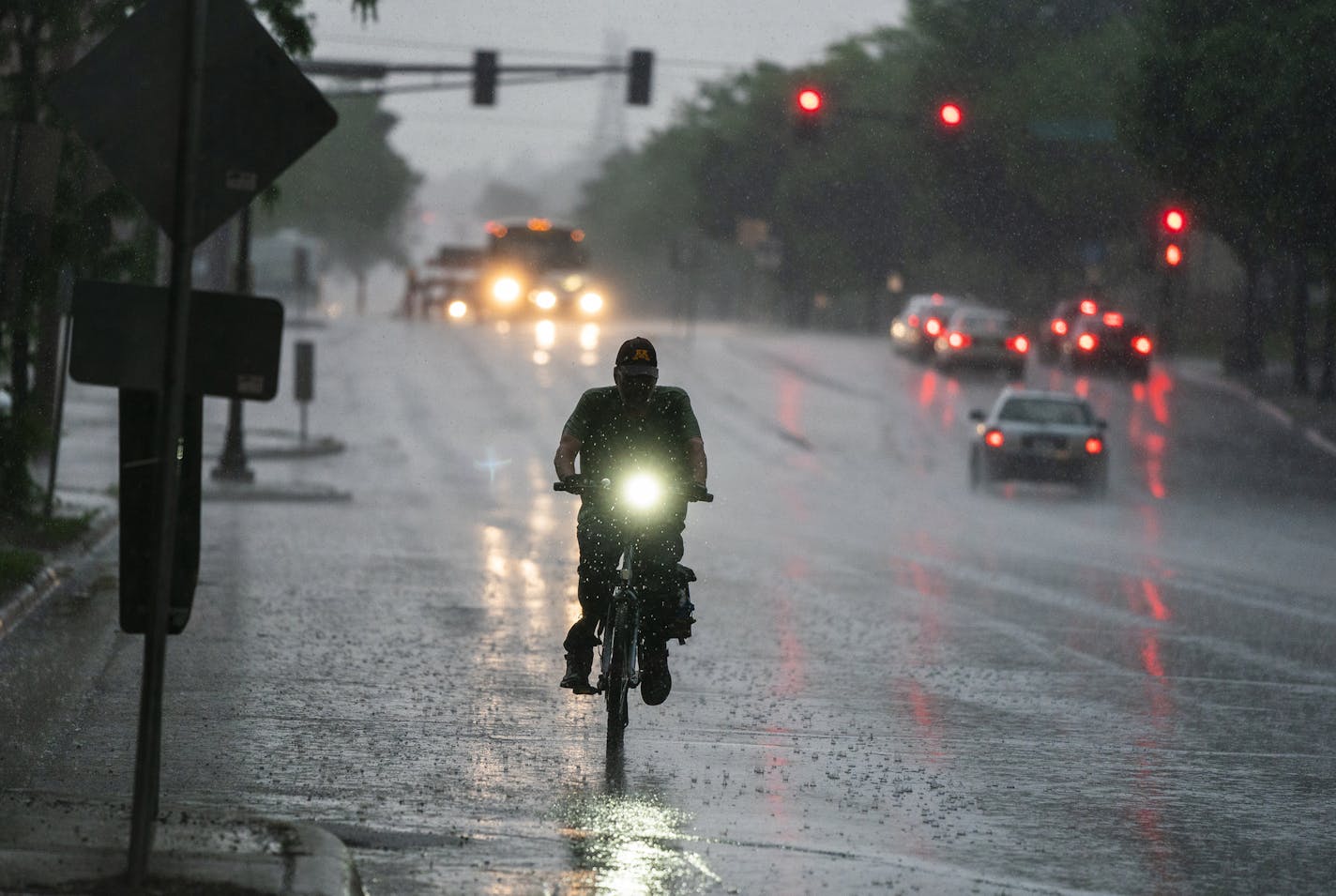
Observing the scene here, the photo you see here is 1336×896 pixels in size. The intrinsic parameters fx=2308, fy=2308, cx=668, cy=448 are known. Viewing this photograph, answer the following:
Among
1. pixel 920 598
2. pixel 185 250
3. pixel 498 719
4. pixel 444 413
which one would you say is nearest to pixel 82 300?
pixel 185 250

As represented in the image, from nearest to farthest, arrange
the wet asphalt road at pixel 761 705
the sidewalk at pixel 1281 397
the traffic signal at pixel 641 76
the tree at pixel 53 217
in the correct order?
the wet asphalt road at pixel 761 705 < the tree at pixel 53 217 < the traffic signal at pixel 641 76 < the sidewalk at pixel 1281 397

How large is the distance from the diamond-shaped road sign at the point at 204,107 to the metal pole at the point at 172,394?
0.04m

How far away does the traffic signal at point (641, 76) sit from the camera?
124ft

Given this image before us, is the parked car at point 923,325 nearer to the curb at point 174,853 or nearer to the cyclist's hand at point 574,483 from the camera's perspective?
the cyclist's hand at point 574,483

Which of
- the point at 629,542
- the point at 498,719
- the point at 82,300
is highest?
the point at 82,300

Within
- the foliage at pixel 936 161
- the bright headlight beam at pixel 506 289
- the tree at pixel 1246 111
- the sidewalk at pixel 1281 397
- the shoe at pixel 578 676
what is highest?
the foliage at pixel 936 161

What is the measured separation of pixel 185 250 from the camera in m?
6.54

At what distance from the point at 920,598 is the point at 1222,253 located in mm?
72480

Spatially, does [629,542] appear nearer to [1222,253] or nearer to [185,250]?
[185,250]

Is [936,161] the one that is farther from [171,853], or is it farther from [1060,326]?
[171,853]

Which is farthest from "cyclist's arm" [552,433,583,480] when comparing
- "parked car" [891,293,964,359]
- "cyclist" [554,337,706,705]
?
"parked car" [891,293,964,359]

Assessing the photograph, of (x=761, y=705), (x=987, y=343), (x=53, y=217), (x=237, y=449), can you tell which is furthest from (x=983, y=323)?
(x=761, y=705)

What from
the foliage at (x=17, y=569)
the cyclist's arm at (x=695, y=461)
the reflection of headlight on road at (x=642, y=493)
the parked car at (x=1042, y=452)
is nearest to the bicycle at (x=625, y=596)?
the reflection of headlight on road at (x=642, y=493)

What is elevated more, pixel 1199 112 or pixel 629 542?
pixel 1199 112
